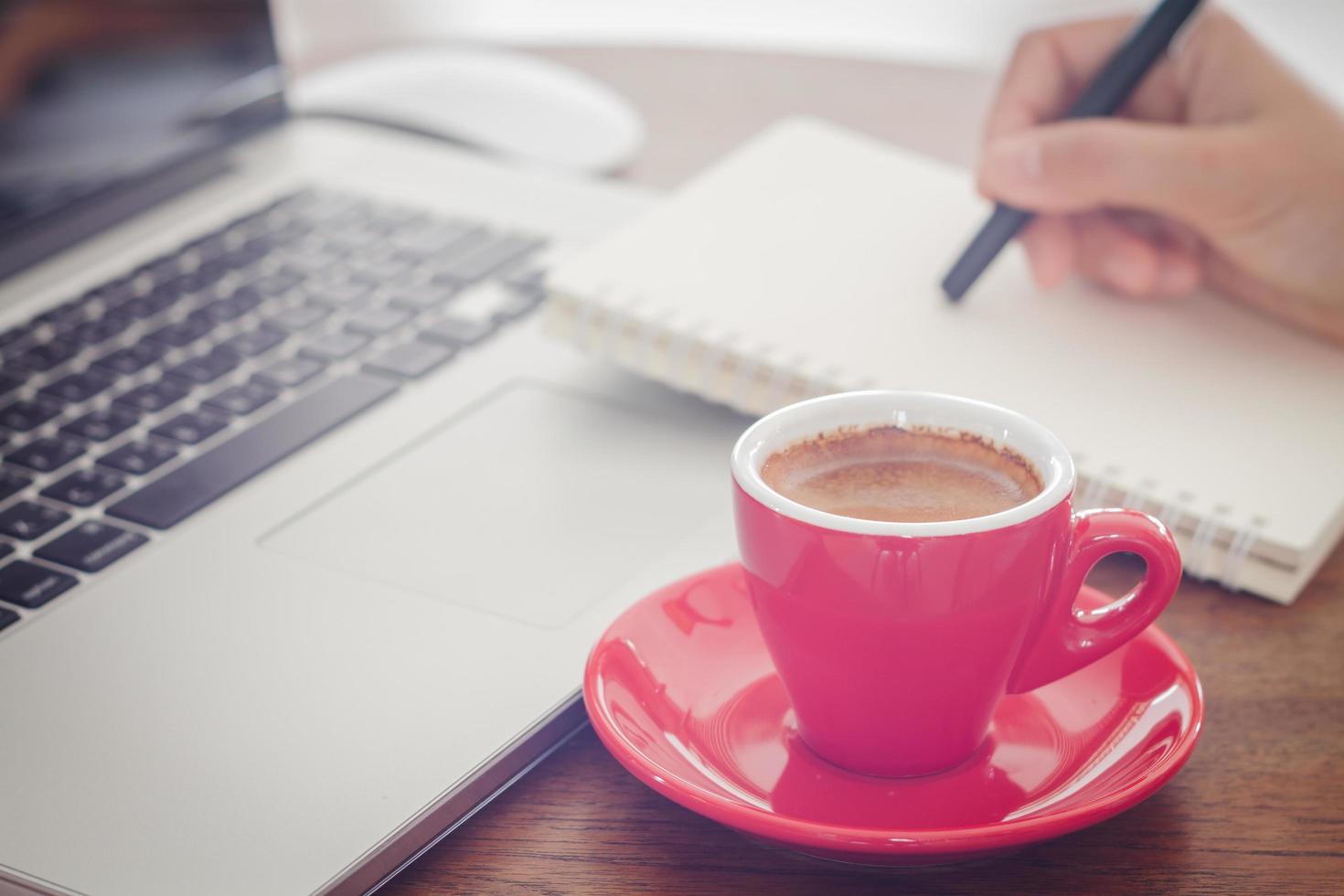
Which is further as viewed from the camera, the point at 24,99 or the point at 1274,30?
the point at 1274,30

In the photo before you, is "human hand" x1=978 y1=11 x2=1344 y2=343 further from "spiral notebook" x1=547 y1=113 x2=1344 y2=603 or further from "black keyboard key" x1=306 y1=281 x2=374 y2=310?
"black keyboard key" x1=306 y1=281 x2=374 y2=310

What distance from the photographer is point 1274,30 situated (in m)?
1.46

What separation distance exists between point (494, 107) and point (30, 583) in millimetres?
619

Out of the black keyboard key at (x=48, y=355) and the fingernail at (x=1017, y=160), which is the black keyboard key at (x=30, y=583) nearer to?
the black keyboard key at (x=48, y=355)

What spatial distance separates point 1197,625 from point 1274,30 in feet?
3.91

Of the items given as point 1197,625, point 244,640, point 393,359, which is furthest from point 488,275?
point 1197,625

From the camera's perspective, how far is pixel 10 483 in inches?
22.7

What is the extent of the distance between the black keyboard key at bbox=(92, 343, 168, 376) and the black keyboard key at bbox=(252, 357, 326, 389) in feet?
0.21

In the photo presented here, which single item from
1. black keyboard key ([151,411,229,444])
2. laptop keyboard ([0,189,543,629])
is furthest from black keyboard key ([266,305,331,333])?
black keyboard key ([151,411,229,444])

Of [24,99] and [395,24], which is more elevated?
[24,99]

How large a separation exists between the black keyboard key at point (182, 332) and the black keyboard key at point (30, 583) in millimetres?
205

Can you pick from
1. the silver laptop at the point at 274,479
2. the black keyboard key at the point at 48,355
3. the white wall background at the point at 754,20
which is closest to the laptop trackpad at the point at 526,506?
the silver laptop at the point at 274,479

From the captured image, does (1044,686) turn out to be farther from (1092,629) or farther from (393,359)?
(393,359)

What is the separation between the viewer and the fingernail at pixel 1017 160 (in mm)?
682
